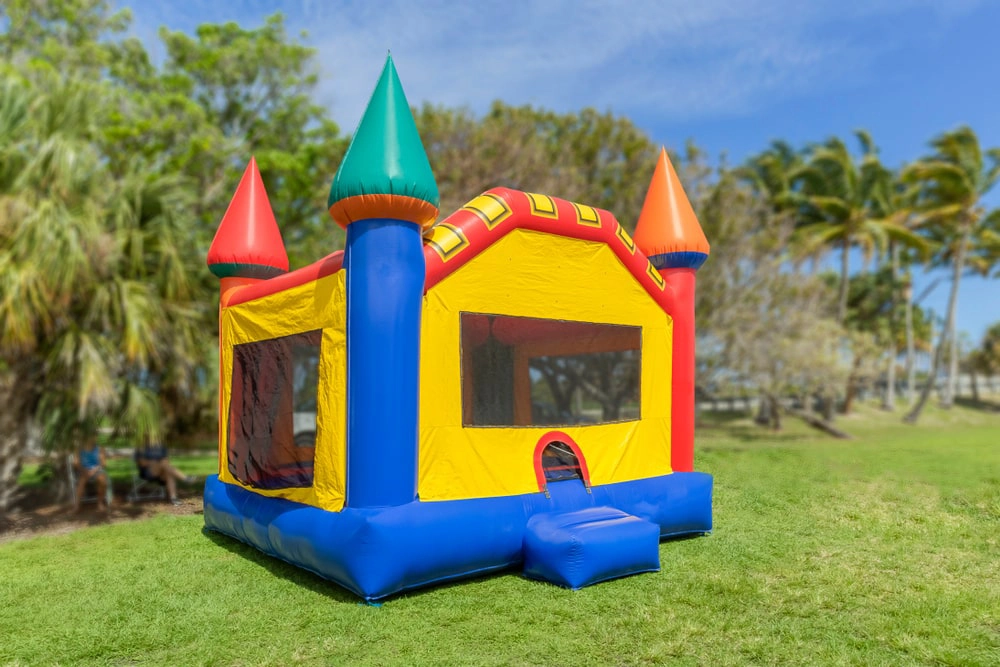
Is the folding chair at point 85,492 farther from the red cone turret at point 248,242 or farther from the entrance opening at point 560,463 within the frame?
the entrance opening at point 560,463

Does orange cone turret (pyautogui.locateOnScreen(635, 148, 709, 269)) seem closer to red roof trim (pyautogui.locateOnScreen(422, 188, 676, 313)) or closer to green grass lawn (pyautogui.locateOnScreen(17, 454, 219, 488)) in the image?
red roof trim (pyautogui.locateOnScreen(422, 188, 676, 313))

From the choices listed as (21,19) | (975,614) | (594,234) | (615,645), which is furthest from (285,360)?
(21,19)

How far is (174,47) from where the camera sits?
52.5ft

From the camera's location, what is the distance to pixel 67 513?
828 cm

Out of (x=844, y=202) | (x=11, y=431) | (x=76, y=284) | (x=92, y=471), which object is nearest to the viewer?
(x=76, y=284)

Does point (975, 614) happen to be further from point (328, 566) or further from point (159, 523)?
point (159, 523)

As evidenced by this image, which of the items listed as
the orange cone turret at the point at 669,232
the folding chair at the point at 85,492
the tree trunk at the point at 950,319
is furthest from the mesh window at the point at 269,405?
the tree trunk at the point at 950,319

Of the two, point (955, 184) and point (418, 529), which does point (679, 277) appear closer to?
point (418, 529)

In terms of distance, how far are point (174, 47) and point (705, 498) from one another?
601 inches

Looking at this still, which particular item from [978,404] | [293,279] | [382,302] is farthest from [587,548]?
[978,404]

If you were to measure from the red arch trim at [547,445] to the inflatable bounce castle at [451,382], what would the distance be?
0.01 metres

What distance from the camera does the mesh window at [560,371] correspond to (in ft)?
19.5

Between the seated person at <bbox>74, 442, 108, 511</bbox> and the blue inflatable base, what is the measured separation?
116 inches

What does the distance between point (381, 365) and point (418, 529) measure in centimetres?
111
